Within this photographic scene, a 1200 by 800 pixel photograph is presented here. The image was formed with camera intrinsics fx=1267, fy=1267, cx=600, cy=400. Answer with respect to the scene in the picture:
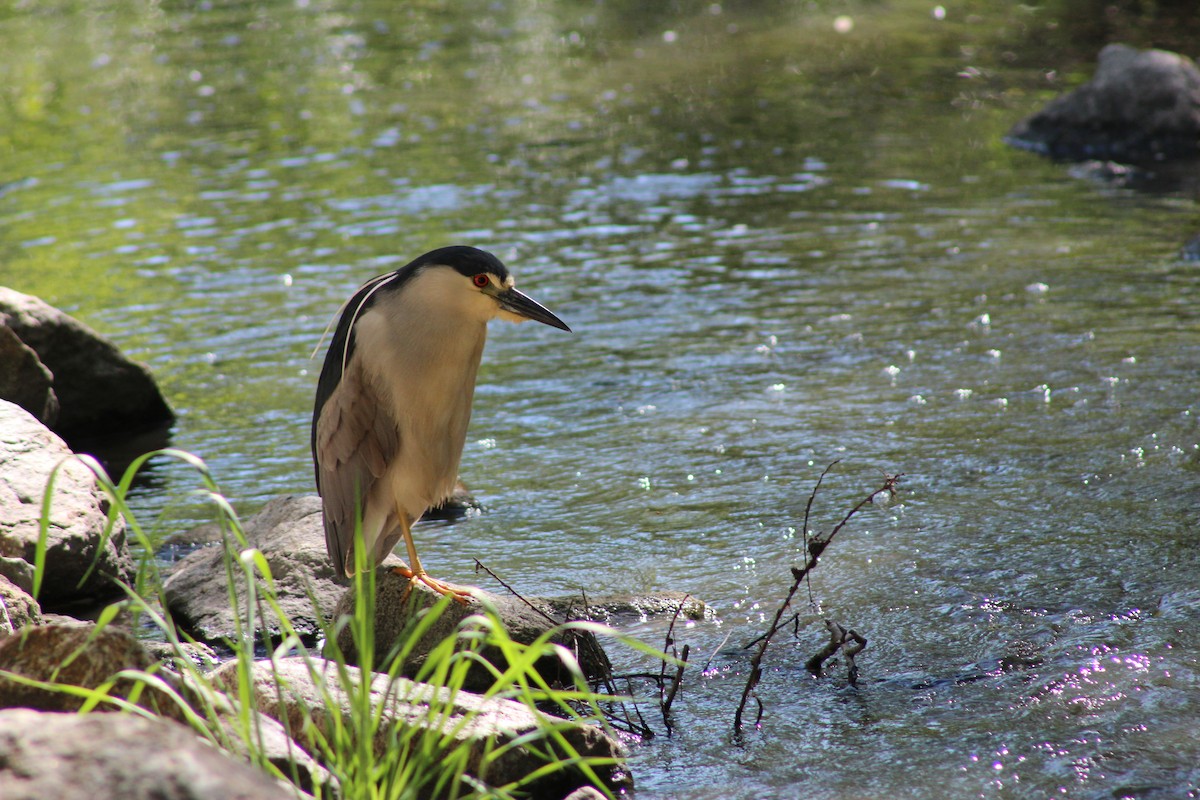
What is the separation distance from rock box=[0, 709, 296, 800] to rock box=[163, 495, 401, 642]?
7.55ft

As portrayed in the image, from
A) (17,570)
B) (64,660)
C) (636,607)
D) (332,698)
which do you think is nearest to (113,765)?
(332,698)

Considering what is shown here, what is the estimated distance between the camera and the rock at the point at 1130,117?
11328 millimetres

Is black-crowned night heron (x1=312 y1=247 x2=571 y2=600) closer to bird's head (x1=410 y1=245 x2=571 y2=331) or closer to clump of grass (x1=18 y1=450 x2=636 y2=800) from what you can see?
bird's head (x1=410 y1=245 x2=571 y2=331)

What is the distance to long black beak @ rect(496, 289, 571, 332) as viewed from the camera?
388 cm

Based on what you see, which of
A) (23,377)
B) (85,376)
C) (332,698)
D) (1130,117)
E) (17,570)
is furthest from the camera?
(1130,117)

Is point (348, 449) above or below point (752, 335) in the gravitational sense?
above

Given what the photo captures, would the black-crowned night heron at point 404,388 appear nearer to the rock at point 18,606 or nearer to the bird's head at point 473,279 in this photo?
the bird's head at point 473,279

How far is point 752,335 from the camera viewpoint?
24.9ft

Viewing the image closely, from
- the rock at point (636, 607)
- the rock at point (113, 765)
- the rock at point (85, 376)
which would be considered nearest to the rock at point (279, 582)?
the rock at point (636, 607)

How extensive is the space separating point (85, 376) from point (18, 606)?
3.12m

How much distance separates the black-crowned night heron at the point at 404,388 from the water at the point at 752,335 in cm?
90

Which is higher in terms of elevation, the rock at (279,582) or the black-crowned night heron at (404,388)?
the black-crowned night heron at (404,388)

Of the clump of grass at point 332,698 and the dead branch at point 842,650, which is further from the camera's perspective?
the dead branch at point 842,650

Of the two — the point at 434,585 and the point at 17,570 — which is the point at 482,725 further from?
the point at 17,570
